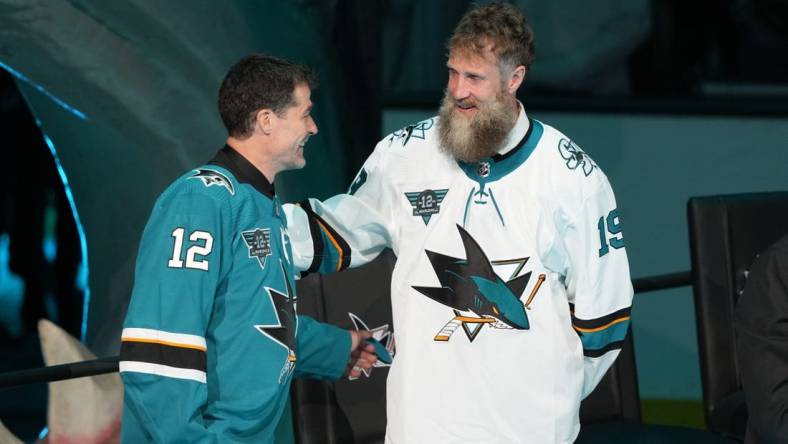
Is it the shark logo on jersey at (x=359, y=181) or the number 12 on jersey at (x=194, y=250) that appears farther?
the shark logo on jersey at (x=359, y=181)

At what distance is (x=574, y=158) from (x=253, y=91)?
0.79m

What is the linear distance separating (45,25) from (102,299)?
39.0 inches

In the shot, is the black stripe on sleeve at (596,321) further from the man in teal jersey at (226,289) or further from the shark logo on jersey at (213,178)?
the shark logo on jersey at (213,178)

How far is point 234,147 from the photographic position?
2.85 m

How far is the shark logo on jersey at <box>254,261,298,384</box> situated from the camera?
276 cm

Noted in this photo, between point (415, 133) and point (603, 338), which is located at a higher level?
point (415, 133)

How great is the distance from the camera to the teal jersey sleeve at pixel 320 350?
3113 mm

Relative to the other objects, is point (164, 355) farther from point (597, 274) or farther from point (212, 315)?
point (597, 274)

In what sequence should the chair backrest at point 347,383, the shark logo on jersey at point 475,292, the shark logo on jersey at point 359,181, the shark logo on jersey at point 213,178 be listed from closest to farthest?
the shark logo on jersey at point 213,178 → the shark logo on jersey at point 475,292 → the shark logo on jersey at point 359,181 → the chair backrest at point 347,383

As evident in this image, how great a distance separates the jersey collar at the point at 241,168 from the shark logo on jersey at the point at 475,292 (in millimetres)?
468

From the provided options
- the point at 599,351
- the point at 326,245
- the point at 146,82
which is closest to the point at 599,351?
the point at 599,351

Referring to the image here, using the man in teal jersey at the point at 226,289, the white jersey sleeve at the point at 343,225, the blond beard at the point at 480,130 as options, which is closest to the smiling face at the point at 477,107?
the blond beard at the point at 480,130

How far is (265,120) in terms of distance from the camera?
2.81m

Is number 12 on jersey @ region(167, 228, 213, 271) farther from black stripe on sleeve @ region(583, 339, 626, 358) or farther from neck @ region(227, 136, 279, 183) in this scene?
black stripe on sleeve @ region(583, 339, 626, 358)
